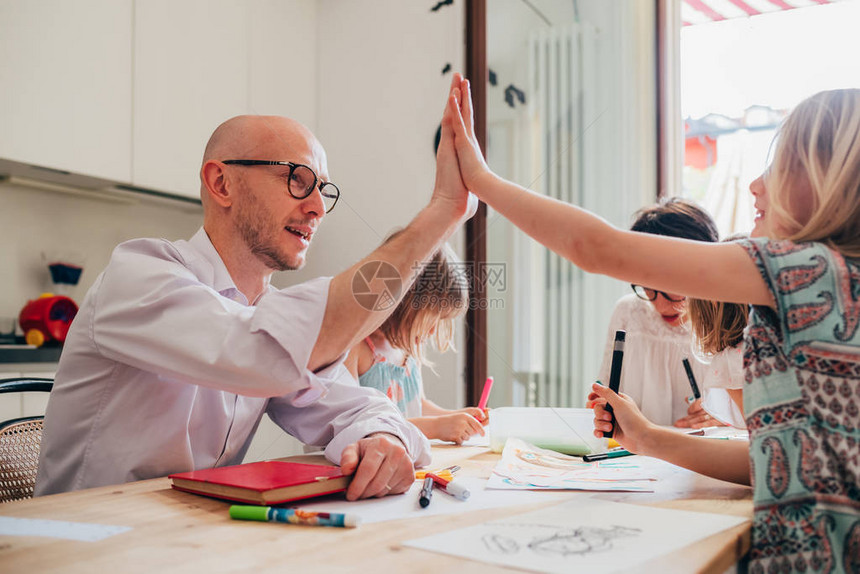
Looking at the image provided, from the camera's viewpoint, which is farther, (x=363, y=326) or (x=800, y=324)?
(x=363, y=326)

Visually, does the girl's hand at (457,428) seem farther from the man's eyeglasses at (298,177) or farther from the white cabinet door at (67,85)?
the white cabinet door at (67,85)

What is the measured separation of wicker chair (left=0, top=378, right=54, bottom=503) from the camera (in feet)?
3.63

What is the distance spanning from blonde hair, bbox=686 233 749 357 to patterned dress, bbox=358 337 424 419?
0.81 m

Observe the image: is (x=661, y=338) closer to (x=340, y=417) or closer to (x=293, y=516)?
(x=340, y=417)

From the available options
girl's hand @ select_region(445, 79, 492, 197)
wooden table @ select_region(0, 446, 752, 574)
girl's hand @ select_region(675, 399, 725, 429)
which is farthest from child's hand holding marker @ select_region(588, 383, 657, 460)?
girl's hand @ select_region(675, 399, 725, 429)

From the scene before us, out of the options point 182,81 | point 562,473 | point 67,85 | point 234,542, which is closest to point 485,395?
point 562,473

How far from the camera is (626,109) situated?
2818 millimetres

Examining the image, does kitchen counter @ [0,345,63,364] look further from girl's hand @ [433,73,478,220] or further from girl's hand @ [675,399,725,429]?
girl's hand @ [675,399,725,429]

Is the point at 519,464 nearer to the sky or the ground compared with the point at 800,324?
nearer to the ground

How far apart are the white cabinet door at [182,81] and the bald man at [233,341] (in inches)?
58.6

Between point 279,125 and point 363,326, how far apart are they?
1.94 feet

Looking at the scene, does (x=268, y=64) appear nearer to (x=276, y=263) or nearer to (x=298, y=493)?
(x=276, y=263)

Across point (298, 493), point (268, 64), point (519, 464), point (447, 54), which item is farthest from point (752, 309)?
point (268, 64)

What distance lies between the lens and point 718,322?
1.32 m
